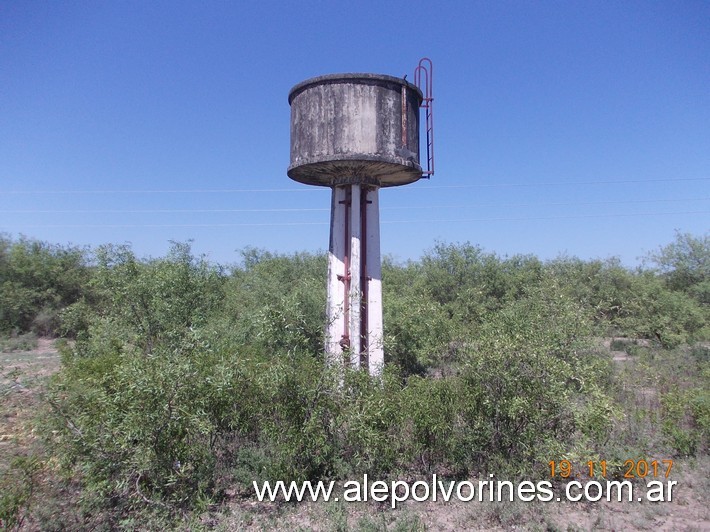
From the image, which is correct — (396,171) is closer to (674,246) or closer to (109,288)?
(109,288)

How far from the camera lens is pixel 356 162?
865cm

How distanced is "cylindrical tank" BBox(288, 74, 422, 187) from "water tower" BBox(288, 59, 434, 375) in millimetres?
17

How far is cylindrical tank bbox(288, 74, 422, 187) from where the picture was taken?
8.61 metres

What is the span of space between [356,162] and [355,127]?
60 centimetres

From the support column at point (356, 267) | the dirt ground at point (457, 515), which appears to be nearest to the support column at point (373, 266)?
the support column at point (356, 267)

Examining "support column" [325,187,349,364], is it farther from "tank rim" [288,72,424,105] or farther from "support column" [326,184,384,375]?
"tank rim" [288,72,424,105]

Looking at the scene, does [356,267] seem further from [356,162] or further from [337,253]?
[356,162]

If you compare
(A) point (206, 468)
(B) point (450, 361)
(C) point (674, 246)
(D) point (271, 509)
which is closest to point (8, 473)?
(A) point (206, 468)

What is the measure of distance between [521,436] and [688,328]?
1370cm
